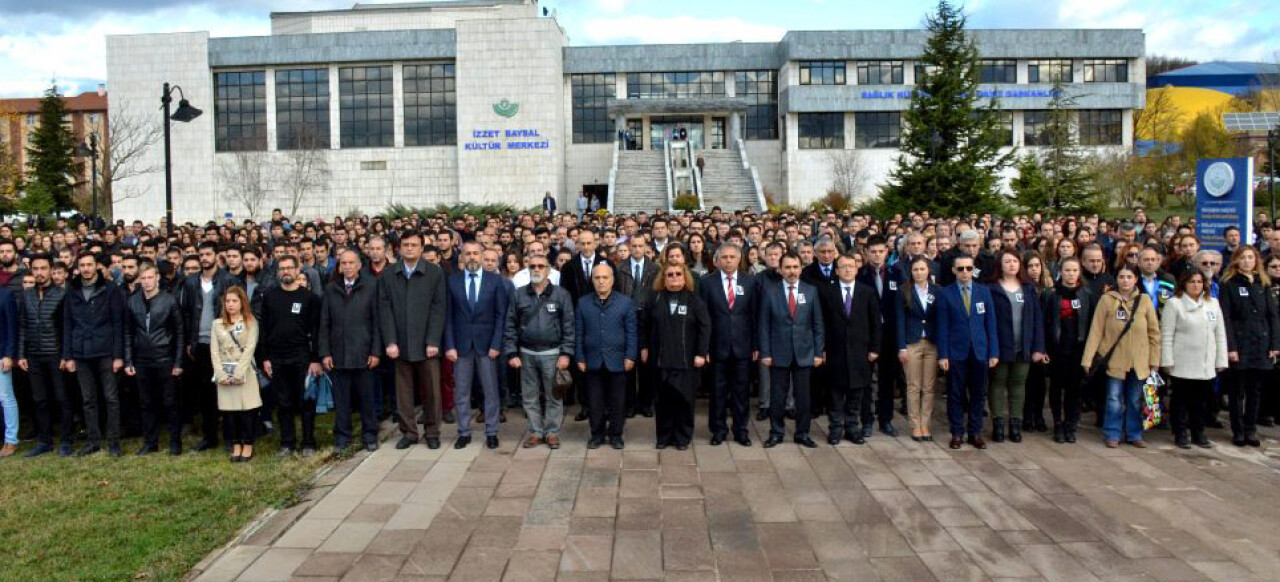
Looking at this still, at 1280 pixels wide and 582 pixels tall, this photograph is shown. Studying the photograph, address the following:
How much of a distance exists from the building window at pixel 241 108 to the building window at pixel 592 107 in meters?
16.5

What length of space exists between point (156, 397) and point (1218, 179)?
15524mm

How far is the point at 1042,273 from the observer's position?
31.1 ft

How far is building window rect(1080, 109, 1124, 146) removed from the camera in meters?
49.9

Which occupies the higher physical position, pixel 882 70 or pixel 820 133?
pixel 882 70

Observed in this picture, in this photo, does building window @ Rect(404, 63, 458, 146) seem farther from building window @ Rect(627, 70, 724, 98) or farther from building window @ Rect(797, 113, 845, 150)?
building window @ Rect(797, 113, 845, 150)

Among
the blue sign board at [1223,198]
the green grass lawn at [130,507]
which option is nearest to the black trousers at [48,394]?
the green grass lawn at [130,507]

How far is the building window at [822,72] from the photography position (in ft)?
162

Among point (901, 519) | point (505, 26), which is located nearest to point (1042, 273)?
point (901, 519)

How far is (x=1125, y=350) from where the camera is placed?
8977 mm

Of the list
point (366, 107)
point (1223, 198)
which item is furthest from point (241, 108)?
Answer: point (1223, 198)

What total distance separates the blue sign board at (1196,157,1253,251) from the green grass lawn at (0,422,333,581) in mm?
13688

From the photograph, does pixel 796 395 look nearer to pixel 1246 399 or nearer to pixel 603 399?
pixel 603 399

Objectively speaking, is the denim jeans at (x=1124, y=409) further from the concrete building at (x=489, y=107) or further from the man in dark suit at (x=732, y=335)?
the concrete building at (x=489, y=107)

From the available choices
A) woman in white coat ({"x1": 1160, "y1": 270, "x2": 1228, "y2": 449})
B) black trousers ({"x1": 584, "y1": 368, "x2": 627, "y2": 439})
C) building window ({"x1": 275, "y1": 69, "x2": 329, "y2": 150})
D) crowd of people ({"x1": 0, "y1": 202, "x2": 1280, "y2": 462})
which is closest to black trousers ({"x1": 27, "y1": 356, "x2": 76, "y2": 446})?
crowd of people ({"x1": 0, "y1": 202, "x2": 1280, "y2": 462})
